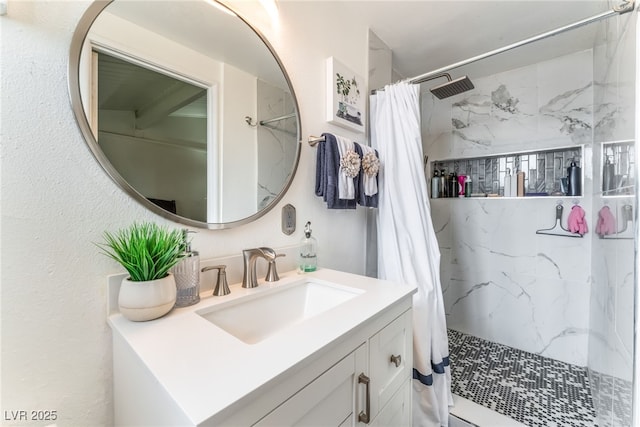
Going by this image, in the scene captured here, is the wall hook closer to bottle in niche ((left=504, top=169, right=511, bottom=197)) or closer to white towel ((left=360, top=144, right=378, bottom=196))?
white towel ((left=360, top=144, right=378, bottom=196))

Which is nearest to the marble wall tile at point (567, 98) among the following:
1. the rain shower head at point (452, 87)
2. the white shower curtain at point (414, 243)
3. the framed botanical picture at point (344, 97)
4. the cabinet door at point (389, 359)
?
the rain shower head at point (452, 87)

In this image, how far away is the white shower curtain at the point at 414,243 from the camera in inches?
52.9

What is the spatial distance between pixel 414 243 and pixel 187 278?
113 centimetres

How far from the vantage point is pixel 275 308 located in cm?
94

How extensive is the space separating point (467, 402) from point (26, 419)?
6.13 ft

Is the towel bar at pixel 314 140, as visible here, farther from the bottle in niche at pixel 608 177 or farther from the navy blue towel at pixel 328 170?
the bottle in niche at pixel 608 177

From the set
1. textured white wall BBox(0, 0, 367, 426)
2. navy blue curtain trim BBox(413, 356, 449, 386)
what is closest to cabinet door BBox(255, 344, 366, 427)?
textured white wall BBox(0, 0, 367, 426)

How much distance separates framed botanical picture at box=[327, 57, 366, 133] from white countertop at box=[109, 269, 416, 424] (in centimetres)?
99

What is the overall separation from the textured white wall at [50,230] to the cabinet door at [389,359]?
2.35ft

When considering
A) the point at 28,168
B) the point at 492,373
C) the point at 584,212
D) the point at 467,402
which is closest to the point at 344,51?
the point at 28,168

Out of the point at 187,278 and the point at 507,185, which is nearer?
the point at 187,278

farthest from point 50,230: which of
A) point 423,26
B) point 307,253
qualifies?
point 423,26

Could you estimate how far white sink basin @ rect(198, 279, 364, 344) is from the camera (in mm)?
808

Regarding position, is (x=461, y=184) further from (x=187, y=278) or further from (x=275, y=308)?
(x=187, y=278)
